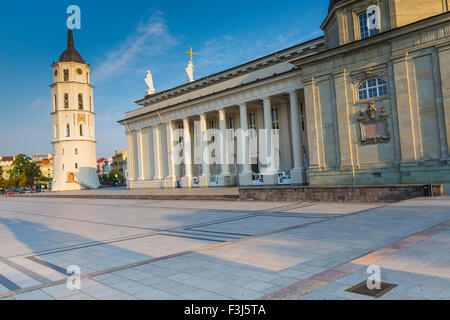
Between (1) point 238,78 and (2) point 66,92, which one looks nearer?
→ (1) point 238,78

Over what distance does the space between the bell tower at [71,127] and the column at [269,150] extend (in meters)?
48.0

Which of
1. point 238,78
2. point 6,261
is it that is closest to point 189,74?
point 238,78

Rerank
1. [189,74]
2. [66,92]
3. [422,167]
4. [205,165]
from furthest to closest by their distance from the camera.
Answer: [66,92], [189,74], [205,165], [422,167]

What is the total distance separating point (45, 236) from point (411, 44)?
21.9 m

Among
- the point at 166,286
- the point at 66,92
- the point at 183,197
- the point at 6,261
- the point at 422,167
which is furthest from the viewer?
the point at 66,92

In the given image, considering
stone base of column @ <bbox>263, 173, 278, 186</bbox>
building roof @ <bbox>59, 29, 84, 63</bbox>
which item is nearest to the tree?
building roof @ <bbox>59, 29, 84, 63</bbox>

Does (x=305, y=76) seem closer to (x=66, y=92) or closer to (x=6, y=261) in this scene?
(x=6, y=261)

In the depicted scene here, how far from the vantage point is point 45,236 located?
11.9 meters

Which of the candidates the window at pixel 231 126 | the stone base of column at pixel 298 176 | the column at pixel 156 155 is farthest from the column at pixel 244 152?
the column at pixel 156 155

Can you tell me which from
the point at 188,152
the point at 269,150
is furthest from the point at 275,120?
the point at 188,152

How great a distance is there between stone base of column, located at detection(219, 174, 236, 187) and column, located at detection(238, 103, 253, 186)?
200 centimetres

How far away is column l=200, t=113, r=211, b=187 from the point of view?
3916cm

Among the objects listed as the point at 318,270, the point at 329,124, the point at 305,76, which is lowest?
the point at 318,270

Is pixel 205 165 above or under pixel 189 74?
under
